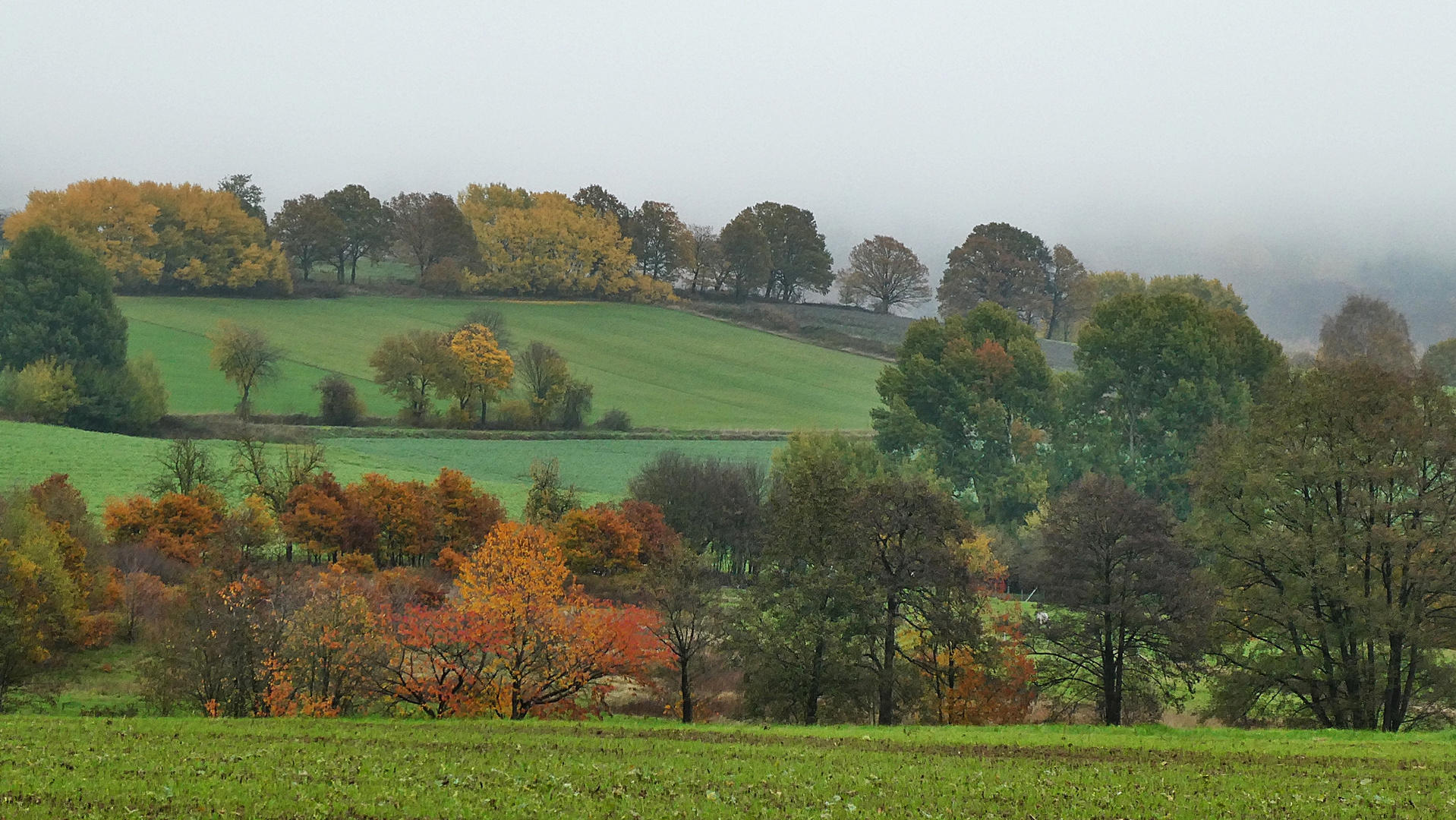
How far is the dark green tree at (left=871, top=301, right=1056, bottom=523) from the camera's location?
97.9 m

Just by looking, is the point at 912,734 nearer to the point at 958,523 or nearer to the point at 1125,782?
the point at 1125,782

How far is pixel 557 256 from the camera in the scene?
164125 millimetres

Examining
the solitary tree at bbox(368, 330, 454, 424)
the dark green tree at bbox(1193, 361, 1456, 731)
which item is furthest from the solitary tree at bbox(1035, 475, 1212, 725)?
the solitary tree at bbox(368, 330, 454, 424)

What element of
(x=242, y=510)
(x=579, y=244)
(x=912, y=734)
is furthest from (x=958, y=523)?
(x=579, y=244)

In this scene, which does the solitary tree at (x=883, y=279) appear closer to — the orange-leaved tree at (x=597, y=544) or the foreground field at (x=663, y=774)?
the orange-leaved tree at (x=597, y=544)

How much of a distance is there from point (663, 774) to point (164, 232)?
5676 inches

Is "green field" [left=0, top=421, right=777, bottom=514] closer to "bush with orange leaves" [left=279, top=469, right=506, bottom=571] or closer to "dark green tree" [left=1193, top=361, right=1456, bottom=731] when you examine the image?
"bush with orange leaves" [left=279, top=469, right=506, bottom=571]

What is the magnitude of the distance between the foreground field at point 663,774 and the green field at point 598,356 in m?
91.1

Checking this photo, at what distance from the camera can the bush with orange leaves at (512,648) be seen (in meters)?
42.1

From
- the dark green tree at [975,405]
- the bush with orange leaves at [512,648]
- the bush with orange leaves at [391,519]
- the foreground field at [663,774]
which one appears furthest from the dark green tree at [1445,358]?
the foreground field at [663,774]

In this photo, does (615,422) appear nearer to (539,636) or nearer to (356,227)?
(356,227)

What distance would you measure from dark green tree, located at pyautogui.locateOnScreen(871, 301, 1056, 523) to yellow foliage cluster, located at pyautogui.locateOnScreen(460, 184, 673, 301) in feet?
235

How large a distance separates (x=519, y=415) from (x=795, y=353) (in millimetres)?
48943

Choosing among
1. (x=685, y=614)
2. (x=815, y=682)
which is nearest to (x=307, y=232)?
(x=685, y=614)
